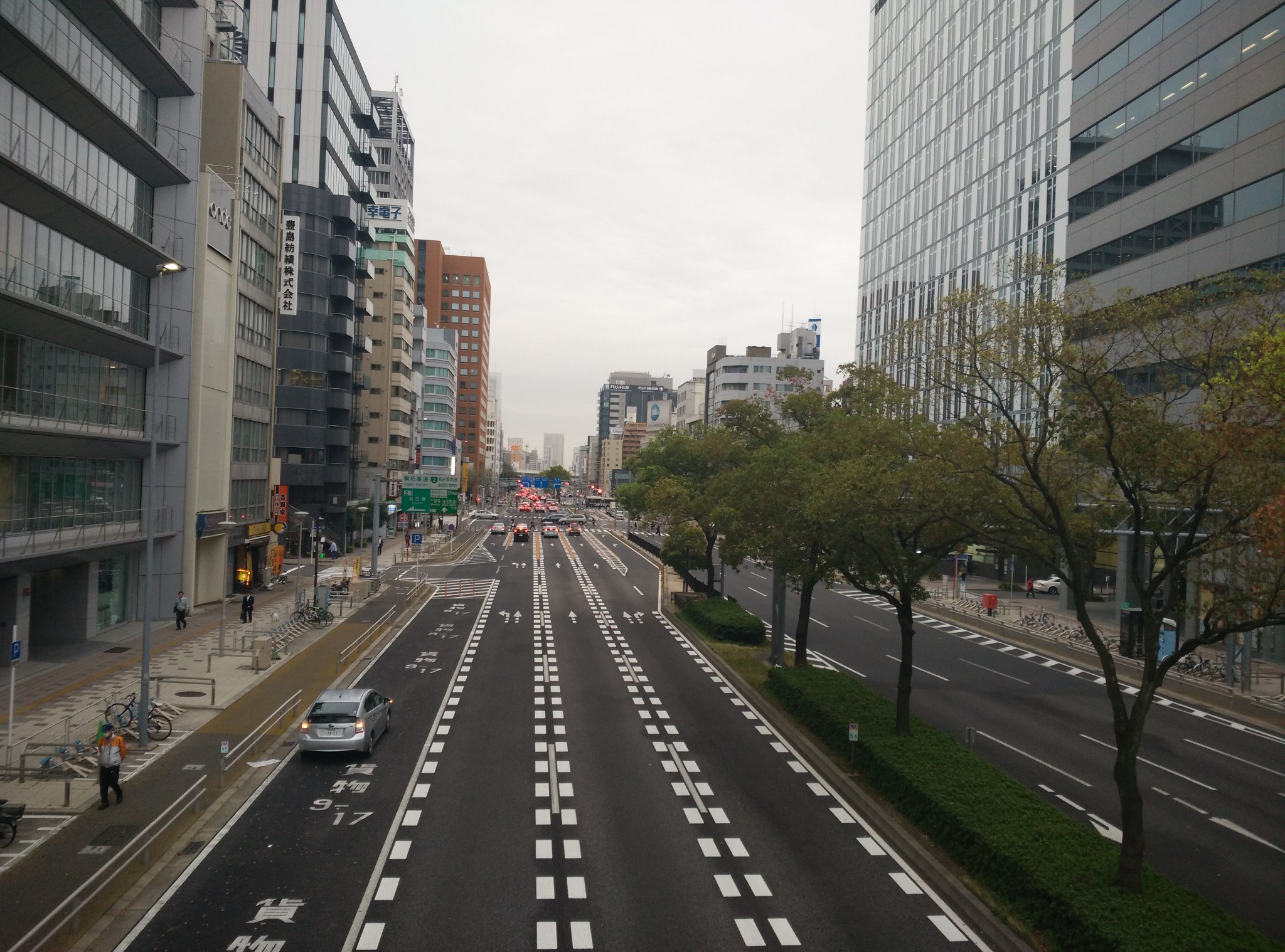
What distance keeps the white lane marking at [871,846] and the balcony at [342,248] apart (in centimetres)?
6722

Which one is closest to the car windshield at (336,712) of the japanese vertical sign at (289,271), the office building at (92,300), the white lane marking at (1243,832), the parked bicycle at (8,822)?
the parked bicycle at (8,822)

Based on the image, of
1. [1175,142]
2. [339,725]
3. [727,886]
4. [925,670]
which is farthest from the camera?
[1175,142]

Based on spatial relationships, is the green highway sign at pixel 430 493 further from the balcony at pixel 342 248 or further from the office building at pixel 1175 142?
the office building at pixel 1175 142

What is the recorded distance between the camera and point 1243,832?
1786 cm

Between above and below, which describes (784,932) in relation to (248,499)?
below

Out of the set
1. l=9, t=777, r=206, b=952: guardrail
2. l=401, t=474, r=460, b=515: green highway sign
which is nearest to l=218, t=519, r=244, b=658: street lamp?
l=9, t=777, r=206, b=952: guardrail

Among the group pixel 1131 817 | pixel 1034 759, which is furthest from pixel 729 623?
pixel 1131 817

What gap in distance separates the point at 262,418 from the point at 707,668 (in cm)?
3283

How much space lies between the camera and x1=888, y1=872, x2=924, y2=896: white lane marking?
1433 cm

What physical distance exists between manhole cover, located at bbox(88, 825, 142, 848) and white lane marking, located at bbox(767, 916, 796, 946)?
443 inches

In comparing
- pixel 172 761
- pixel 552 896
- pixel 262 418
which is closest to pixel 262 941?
pixel 552 896

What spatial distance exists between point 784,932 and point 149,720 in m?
17.4

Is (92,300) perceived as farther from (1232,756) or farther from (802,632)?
(1232,756)

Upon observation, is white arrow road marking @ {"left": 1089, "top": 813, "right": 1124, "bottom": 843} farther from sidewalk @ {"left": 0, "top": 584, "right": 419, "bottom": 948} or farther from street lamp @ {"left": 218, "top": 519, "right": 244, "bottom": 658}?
street lamp @ {"left": 218, "top": 519, "right": 244, "bottom": 658}
